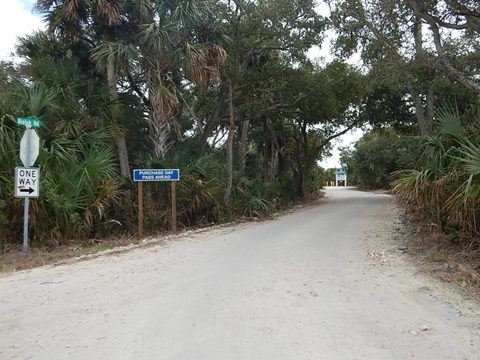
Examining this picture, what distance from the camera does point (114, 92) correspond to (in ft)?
46.9

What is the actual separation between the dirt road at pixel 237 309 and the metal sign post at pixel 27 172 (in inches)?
73.3

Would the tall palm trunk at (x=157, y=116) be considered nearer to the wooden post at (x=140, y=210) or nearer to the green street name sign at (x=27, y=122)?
the wooden post at (x=140, y=210)

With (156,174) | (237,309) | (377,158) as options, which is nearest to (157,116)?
(156,174)

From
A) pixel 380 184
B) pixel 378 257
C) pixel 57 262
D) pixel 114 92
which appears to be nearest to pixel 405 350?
pixel 378 257

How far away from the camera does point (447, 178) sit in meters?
9.00

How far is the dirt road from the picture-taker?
4609 millimetres

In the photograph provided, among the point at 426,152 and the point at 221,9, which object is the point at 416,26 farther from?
the point at 221,9

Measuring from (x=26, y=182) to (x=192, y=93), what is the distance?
12.7 meters

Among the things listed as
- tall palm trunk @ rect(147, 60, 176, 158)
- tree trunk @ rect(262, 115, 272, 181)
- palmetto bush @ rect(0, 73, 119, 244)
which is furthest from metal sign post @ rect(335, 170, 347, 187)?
palmetto bush @ rect(0, 73, 119, 244)

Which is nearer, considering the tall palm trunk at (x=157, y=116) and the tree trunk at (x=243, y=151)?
the tall palm trunk at (x=157, y=116)

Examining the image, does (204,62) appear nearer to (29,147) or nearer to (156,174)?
(156,174)

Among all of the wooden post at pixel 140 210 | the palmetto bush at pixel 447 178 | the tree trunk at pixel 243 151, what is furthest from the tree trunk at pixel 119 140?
the palmetto bush at pixel 447 178

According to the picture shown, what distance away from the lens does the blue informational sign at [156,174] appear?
527 inches

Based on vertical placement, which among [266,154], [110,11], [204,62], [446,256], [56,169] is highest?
[110,11]
